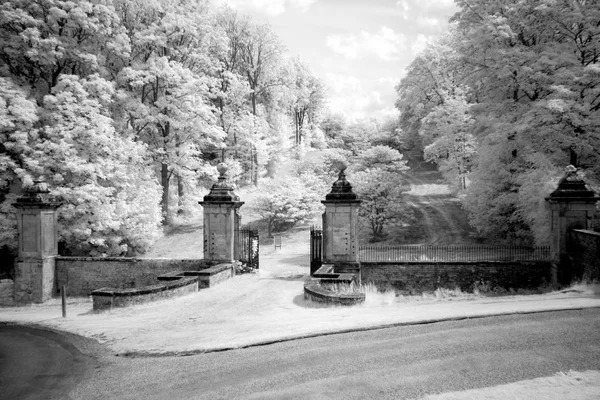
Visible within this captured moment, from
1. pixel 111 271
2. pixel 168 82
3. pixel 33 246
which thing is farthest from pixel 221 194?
pixel 168 82

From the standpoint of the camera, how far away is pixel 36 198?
54.9ft

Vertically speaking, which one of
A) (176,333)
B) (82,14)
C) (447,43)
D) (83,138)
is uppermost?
(447,43)

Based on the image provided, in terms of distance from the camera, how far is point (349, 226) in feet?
50.9

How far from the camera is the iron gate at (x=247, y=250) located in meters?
17.9

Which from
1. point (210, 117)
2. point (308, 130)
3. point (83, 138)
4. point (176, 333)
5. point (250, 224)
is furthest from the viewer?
point (308, 130)

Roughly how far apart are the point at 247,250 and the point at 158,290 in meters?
6.24

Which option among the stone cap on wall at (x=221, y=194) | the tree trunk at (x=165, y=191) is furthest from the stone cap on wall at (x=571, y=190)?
the tree trunk at (x=165, y=191)

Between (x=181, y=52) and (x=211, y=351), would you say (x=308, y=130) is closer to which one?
(x=181, y=52)

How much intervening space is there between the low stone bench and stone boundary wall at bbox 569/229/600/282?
482 inches

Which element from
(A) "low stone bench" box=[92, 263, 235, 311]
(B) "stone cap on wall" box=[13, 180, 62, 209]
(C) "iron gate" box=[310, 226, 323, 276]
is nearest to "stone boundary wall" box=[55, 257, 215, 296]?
(A) "low stone bench" box=[92, 263, 235, 311]

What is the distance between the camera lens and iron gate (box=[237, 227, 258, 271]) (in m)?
17.9

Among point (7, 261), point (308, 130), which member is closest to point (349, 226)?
point (7, 261)

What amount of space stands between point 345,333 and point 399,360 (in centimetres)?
171

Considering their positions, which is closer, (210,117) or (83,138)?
(83,138)
